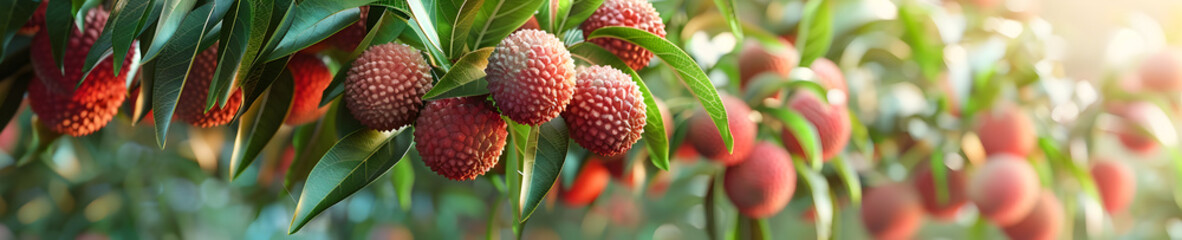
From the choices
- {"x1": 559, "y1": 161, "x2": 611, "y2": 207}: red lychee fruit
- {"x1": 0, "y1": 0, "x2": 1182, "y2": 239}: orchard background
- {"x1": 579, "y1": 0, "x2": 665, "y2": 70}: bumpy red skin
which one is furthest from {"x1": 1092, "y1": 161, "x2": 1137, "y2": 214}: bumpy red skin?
{"x1": 579, "y1": 0, "x2": 665, "y2": 70}: bumpy red skin

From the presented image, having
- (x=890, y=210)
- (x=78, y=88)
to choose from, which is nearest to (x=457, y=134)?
(x=78, y=88)

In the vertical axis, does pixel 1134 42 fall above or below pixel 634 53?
below

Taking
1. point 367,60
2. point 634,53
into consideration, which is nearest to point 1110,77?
point 634,53

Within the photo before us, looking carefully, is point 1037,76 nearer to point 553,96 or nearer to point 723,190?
point 723,190

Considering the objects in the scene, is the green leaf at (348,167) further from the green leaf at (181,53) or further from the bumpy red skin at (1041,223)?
the bumpy red skin at (1041,223)

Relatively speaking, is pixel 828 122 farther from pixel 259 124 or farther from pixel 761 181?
pixel 259 124

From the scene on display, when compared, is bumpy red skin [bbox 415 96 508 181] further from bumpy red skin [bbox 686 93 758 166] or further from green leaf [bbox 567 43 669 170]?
bumpy red skin [bbox 686 93 758 166]
